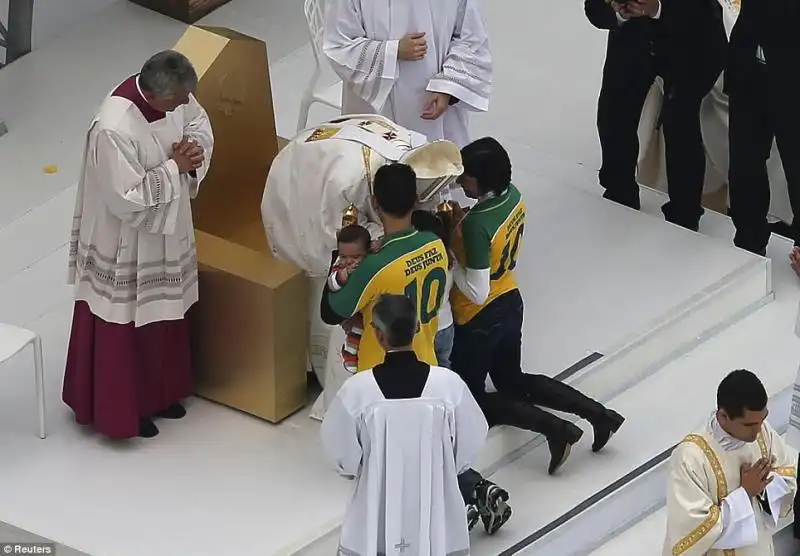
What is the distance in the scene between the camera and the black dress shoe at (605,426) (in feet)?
25.2

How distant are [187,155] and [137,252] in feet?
1.12

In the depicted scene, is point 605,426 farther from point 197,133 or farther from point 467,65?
point 197,133

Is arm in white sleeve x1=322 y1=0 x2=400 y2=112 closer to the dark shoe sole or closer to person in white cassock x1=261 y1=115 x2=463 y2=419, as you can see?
person in white cassock x1=261 y1=115 x2=463 y2=419

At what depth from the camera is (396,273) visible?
7.00m

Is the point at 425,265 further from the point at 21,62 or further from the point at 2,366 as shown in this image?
the point at 21,62

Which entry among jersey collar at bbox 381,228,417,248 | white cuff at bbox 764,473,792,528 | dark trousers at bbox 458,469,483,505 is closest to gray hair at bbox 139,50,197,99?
jersey collar at bbox 381,228,417,248

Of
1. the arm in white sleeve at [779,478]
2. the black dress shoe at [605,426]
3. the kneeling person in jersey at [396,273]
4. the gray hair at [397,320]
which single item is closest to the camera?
the gray hair at [397,320]

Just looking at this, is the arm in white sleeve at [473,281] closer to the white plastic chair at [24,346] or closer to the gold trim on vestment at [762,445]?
the gold trim on vestment at [762,445]

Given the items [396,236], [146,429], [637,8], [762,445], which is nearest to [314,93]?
[637,8]

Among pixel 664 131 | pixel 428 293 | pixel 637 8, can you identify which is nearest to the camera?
pixel 428 293

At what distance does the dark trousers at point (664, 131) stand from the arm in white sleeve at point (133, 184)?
83.4 inches

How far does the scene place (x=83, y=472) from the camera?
24.9 feet

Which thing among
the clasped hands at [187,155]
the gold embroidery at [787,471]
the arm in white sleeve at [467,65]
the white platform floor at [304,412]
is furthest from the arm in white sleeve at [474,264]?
the gold embroidery at [787,471]

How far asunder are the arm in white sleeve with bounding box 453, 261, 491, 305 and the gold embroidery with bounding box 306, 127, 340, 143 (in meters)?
0.61
